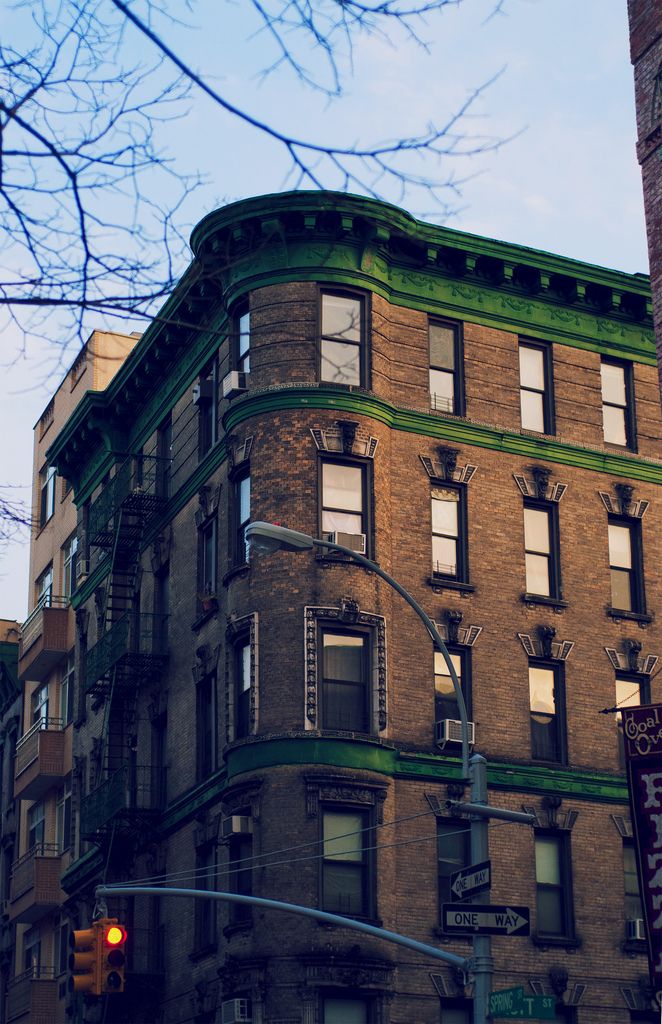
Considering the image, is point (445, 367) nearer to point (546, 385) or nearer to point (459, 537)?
point (546, 385)

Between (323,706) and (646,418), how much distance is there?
1144 centimetres

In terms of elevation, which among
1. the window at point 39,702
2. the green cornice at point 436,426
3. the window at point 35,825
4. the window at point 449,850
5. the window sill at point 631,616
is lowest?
the window at point 449,850

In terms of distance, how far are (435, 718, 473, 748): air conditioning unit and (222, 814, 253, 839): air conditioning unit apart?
418 centimetres

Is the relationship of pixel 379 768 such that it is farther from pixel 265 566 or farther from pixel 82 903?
pixel 82 903

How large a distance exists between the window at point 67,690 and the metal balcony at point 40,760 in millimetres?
381

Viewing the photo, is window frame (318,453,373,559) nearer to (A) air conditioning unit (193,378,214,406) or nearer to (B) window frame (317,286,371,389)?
(B) window frame (317,286,371,389)

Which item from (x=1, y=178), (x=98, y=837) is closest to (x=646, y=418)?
(x=98, y=837)

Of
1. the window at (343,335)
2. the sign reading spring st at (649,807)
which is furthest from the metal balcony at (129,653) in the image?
the sign reading spring st at (649,807)

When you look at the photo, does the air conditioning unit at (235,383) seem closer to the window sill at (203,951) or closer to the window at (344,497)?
the window at (344,497)

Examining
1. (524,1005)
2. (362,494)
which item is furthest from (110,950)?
(362,494)

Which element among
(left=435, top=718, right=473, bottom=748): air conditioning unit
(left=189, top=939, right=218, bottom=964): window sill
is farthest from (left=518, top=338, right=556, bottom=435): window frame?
(left=189, top=939, right=218, bottom=964): window sill

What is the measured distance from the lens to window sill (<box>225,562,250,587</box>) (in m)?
34.8

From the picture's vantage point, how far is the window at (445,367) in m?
37.1

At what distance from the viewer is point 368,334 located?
3578 cm
